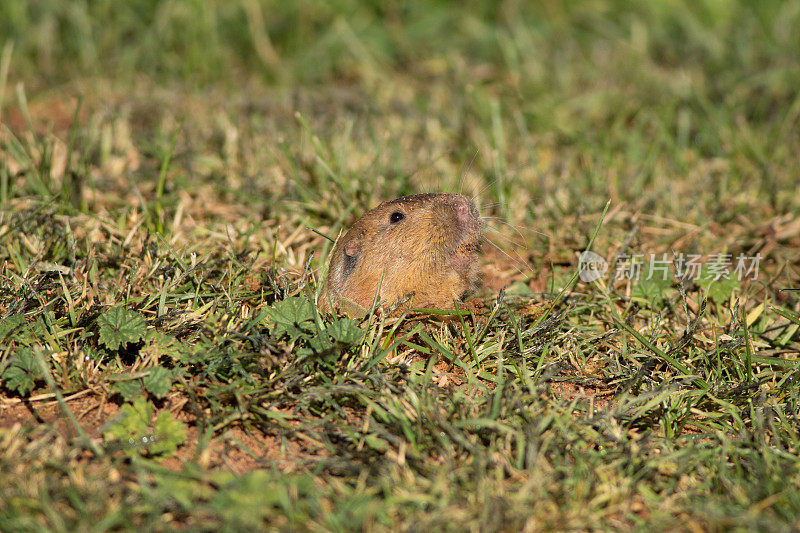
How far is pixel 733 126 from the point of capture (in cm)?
474

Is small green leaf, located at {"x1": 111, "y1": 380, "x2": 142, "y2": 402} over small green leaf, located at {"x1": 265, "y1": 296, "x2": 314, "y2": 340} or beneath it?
beneath

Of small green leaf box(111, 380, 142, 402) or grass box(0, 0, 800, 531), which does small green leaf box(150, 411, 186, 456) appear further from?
small green leaf box(111, 380, 142, 402)

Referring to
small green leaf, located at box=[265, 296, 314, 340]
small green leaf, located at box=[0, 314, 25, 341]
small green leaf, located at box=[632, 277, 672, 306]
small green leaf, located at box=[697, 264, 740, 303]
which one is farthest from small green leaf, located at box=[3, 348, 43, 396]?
small green leaf, located at box=[697, 264, 740, 303]

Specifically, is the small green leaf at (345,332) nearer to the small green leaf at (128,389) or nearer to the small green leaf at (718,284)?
the small green leaf at (128,389)

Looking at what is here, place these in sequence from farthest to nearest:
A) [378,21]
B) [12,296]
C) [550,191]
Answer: [378,21] < [550,191] < [12,296]

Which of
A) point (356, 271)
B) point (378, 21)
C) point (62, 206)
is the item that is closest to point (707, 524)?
point (356, 271)

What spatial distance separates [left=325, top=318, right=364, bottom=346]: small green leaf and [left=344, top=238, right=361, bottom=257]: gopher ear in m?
0.40

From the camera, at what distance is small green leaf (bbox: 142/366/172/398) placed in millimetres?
2465

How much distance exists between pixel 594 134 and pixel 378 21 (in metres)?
2.34

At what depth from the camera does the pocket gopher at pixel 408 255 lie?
9.59ft

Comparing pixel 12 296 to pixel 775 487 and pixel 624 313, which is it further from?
pixel 775 487

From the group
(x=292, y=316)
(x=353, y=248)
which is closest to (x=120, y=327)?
(x=292, y=316)

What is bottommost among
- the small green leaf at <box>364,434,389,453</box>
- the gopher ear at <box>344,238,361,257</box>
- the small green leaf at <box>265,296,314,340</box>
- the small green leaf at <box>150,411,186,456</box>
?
the small green leaf at <box>364,434,389,453</box>

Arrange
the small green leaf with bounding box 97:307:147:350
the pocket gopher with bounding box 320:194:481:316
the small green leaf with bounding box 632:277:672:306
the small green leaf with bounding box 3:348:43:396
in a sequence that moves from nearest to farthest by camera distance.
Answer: the small green leaf with bounding box 3:348:43:396 → the small green leaf with bounding box 97:307:147:350 → the pocket gopher with bounding box 320:194:481:316 → the small green leaf with bounding box 632:277:672:306
